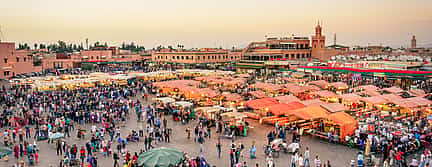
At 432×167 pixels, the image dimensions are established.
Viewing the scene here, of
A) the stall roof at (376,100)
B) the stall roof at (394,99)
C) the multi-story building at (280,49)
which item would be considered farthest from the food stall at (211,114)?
the multi-story building at (280,49)

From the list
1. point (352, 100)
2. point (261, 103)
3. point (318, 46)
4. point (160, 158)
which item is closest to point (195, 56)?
point (318, 46)

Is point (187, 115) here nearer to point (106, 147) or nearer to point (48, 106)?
point (106, 147)

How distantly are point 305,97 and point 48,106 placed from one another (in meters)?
20.3

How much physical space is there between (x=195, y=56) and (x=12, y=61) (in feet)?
97.0

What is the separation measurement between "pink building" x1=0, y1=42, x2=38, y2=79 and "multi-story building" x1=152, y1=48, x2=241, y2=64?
24287 millimetres

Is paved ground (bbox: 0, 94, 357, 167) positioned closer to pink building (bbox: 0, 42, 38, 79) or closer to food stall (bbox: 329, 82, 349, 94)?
food stall (bbox: 329, 82, 349, 94)

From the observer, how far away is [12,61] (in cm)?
4734

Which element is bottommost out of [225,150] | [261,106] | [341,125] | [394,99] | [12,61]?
[225,150]

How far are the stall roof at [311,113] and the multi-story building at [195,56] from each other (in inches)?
1672

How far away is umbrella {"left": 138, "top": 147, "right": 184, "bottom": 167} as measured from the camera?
994 centimetres

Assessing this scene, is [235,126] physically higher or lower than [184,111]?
lower

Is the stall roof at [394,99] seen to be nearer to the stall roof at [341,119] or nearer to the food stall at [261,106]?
the stall roof at [341,119]

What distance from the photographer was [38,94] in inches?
1057

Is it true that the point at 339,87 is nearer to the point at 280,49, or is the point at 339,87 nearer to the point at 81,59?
the point at 280,49
